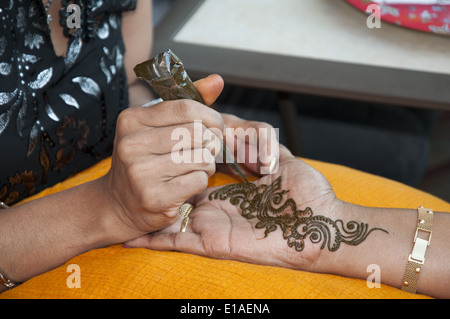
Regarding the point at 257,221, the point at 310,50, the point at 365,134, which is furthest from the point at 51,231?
the point at 365,134

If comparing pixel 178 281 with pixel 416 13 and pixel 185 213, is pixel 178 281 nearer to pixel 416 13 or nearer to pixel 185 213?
pixel 185 213

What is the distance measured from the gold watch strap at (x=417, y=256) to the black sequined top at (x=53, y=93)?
69 centimetres

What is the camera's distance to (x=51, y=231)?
2.90 feet

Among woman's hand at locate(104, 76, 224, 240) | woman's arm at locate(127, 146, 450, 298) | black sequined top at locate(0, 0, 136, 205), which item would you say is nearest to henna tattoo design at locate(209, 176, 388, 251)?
woman's arm at locate(127, 146, 450, 298)

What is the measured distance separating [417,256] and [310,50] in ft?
1.94

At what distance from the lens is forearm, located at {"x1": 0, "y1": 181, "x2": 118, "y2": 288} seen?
866mm

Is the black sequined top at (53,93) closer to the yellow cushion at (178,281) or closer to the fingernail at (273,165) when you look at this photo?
the yellow cushion at (178,281)

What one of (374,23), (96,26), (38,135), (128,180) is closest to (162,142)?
(128,180)

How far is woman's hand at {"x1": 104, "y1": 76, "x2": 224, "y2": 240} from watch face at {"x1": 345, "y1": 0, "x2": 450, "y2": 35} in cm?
69

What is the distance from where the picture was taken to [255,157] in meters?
0.98

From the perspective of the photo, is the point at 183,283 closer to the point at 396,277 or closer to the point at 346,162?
the point at 396,277

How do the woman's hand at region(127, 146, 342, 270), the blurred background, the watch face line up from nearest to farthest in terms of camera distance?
1. the woman's hand at region(127, 146, 342, 270)
2. the watch face
3. the blurred background

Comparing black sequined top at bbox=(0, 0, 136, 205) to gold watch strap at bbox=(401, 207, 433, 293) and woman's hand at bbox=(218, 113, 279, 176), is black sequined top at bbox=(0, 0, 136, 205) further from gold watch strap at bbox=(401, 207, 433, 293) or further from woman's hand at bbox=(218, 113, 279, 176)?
gold watch strap at bbox=(401, 207, 433, 293)

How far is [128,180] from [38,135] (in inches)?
11.7
